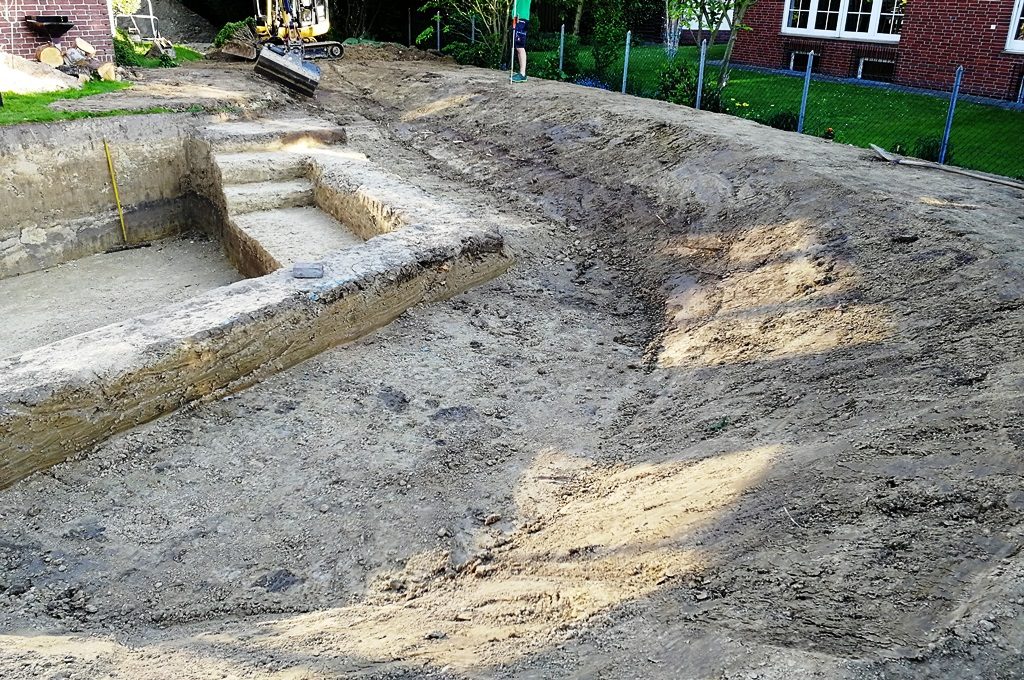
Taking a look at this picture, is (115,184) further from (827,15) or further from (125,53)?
(827,15)

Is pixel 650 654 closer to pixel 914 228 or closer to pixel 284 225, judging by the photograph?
pixel 914 228

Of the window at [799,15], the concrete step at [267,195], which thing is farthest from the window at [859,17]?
the concrete step at [267,195]

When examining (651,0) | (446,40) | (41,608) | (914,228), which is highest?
(651,0)

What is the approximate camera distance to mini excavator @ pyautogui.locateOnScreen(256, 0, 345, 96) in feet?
40.8

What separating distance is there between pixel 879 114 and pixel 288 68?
29.3 ft

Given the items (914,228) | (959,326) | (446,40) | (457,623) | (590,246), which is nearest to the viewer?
(457,623)

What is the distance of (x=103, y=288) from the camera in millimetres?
8344

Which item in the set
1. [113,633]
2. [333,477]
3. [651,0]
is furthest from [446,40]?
[113,633]

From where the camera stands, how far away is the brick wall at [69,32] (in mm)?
11578

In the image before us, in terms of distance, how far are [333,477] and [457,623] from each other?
168 cm

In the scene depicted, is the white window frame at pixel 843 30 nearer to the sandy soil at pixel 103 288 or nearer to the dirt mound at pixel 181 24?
the sandy soil at pixel 103 288

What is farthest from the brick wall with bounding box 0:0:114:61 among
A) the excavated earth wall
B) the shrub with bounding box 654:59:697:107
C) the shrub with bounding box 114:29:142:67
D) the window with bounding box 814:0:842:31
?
the window with bounding box 814:0:842:31

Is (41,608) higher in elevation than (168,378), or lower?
lower

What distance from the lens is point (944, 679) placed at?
2.07m
